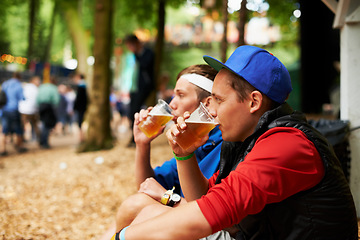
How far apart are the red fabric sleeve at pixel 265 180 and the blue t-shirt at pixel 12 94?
1011 centimetres

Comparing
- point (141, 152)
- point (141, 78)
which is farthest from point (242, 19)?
point (141, 78)

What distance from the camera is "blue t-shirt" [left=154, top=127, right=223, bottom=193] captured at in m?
2.46

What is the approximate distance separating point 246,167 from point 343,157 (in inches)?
94.6

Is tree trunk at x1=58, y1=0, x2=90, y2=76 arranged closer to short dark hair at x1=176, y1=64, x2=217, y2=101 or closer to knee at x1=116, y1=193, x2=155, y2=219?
short dark hair at x1=176, y1=64, x2=217, y2=101

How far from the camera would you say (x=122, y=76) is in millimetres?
39656

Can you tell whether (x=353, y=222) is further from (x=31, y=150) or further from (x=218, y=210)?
(x=31, y=150)

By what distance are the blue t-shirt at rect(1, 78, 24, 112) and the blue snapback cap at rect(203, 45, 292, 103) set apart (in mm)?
9835

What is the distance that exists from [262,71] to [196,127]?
1.39 feet

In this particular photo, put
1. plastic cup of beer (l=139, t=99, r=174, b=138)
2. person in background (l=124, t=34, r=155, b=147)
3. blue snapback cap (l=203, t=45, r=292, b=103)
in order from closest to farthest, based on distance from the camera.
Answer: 1. blue snapback cap (l=203, t=45, r=292, b=103)
2. plastic cup of beer (l=139, t=99, r=174, b=138)
3. person in background (l=124, t=34, r=155, b=147)

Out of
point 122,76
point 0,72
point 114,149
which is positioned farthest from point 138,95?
point 122,76

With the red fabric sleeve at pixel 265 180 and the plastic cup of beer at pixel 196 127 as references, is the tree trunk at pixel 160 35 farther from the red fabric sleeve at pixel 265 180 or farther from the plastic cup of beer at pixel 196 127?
the red fabric sleeve at pixel 265 180

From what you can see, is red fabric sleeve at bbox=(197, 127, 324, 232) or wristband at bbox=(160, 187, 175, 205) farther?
wristband at bbox=(160, 187, 175, 205)

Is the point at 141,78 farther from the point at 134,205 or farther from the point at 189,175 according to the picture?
the point at 189,175

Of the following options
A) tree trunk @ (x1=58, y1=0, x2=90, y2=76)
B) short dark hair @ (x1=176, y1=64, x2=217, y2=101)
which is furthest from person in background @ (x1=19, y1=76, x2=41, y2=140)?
short dark hair @ (x1=176, y1=64, x2=217, y2=101)
